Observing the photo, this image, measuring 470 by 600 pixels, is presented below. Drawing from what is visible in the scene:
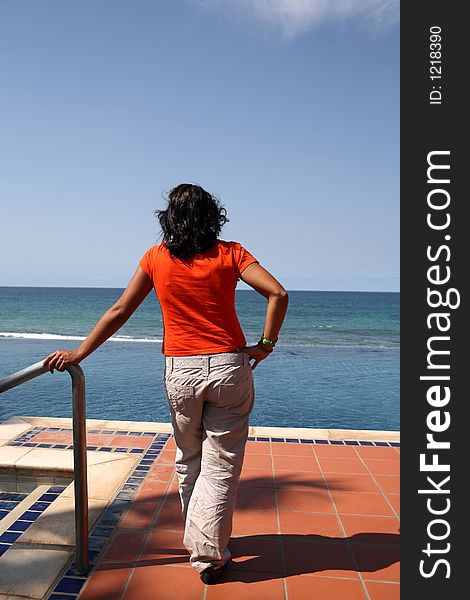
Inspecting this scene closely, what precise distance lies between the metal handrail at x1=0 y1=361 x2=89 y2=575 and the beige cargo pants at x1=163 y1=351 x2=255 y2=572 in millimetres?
348

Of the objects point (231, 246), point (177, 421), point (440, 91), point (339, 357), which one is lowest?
point (339, 357)

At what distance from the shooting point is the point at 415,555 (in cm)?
204

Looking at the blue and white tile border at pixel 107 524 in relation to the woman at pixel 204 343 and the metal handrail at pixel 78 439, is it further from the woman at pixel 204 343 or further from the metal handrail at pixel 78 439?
the woman at pixel 204 343

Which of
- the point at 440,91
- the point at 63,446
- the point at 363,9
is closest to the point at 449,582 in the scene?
the point at 440,91

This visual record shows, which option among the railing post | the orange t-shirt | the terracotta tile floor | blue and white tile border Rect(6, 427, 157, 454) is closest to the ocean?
blue and white tile border Rect(6, 427, 157, 454)

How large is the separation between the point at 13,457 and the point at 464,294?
10.0ft

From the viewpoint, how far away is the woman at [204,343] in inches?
75.4

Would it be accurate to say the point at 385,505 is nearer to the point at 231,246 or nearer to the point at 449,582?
the point at 449,582

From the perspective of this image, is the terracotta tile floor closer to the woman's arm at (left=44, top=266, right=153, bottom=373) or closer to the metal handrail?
the metal handrail

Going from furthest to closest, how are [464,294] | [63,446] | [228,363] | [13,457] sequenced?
[63,446], [13,457], [464,294], [228,363]

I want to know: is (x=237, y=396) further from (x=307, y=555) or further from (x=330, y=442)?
(x=330, y=442)

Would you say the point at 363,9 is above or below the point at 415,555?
above

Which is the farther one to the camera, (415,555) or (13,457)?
(13,457)

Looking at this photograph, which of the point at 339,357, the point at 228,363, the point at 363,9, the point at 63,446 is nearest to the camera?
the point at 228,363
